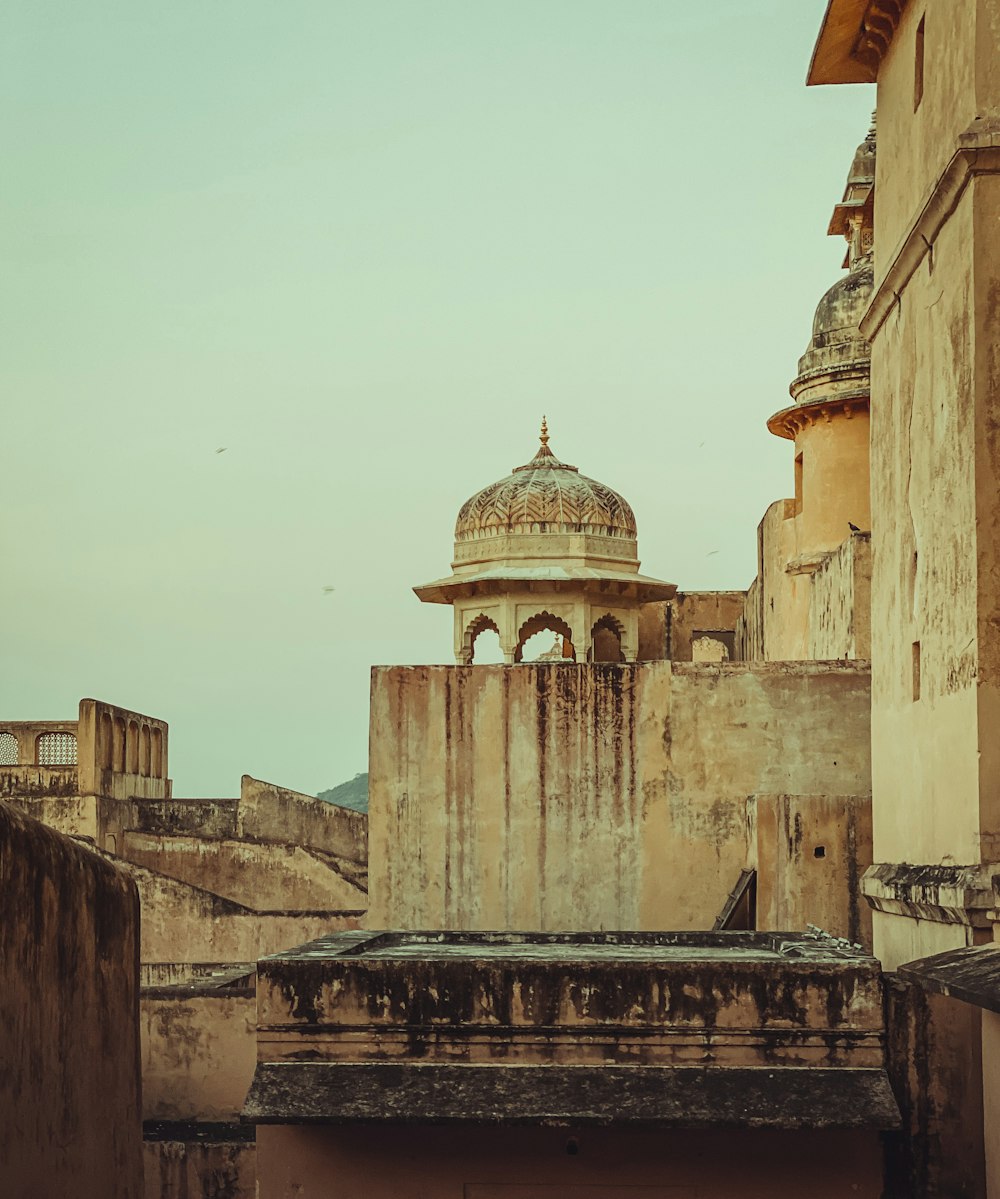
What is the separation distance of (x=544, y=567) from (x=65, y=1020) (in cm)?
1480

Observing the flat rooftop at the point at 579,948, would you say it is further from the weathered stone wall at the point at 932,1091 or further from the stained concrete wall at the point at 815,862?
the stained concrete wall at the point at 815,862

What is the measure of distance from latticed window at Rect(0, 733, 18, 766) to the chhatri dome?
11.0 metres

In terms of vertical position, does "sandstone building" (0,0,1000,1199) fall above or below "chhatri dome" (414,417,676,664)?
below

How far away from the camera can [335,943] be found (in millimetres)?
8562

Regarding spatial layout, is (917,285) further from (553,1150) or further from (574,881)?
(574,881)

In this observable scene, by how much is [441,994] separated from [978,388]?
3771 mm

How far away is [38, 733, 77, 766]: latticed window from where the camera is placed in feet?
95.5

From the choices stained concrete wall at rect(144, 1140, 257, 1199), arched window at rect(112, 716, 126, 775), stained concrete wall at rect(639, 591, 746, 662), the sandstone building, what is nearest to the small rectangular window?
the sandstone building

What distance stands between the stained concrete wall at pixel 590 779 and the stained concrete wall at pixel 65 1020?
6971 mm

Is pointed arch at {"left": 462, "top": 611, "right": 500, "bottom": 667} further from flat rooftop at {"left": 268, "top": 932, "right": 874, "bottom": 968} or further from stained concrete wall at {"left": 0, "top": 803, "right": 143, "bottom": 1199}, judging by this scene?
stained concrete wall at {"left": 0, "top": 803, "right": 143, "bottom": 1199}

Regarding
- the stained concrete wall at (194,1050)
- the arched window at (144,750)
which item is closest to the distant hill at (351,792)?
the arched window at (144,750)

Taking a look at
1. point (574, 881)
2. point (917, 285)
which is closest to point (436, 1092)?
point (917, 285)

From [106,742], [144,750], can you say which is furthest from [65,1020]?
[144,750]

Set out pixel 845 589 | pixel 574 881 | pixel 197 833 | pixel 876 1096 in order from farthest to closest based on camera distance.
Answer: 1. pixel 197 833
2. pixel 845 589
3. pixel 574 881
4. pixel 876 1096
